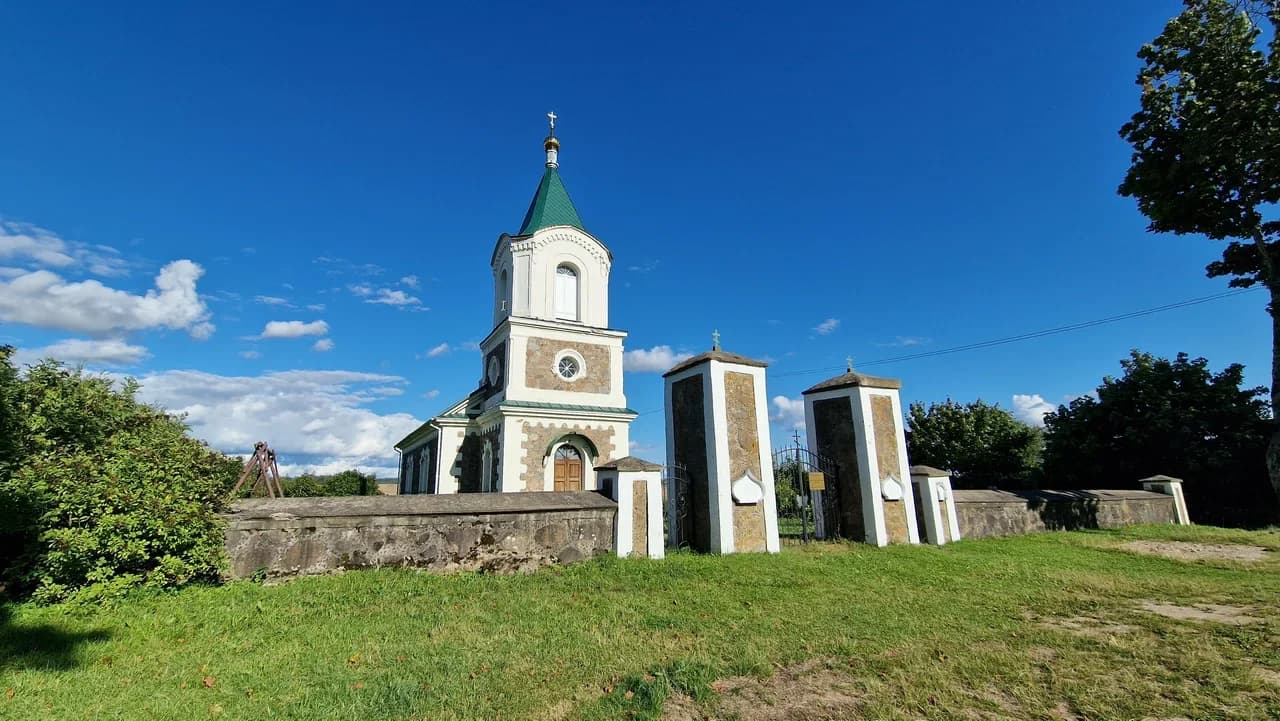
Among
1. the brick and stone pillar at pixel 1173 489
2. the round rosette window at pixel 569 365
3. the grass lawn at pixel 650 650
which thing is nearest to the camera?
the grass lawn at pixel 650 650

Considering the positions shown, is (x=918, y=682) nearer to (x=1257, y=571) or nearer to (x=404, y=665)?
(x=404, y=665)

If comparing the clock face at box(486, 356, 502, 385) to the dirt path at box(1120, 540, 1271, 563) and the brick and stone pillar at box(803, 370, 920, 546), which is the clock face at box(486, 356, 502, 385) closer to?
the brick and stone pillar at box(803, 370, 920, 546)

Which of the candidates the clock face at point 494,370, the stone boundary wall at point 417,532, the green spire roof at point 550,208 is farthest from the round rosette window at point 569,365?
the stone boundary wall at point 417,532

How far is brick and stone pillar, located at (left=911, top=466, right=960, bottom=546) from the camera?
1288 cm

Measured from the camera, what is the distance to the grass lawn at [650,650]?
13.7 ft

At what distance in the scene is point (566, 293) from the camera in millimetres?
20625

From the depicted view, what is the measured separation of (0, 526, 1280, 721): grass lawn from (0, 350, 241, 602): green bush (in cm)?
43

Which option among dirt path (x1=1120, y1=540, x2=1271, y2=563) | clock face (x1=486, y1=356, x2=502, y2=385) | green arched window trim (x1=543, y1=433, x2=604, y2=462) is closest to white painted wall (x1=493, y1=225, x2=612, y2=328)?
clock face (x1=486, y1=356, x2=502, y2=385)

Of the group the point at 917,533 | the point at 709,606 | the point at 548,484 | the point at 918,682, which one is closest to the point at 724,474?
the point at 709,606

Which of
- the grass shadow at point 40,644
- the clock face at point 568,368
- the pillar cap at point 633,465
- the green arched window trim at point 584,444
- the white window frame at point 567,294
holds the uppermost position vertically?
the white window frame at point 567,294

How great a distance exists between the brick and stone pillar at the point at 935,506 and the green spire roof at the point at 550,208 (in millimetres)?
14115

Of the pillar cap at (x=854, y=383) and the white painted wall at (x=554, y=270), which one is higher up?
the white painted wall at (x=554, y=270)

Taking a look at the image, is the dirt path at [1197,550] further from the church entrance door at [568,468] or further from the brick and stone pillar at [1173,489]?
the church entrance door at [568,468]

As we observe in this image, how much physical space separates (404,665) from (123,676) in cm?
233
